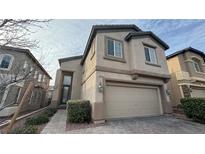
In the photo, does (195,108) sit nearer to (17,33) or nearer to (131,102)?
(131,102)

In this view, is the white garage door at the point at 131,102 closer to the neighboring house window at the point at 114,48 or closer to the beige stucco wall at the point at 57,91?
the neighboring house window at the point at 114,48

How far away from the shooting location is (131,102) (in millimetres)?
7078

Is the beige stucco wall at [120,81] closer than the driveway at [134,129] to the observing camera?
No

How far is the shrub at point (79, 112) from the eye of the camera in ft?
19.3

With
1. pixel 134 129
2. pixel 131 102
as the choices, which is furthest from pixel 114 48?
pixel 134 129

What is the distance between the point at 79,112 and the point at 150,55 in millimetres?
7168

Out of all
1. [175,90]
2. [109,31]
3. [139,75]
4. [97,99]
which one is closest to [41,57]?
[97,99]

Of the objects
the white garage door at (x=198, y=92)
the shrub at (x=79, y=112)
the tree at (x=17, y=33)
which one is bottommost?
the shrub at (x=79, y=112)

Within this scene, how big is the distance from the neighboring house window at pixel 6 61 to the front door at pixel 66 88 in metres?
5.69

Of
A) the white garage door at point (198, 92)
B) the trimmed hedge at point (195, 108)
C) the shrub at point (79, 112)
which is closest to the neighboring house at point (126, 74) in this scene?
the shrub at point (79, 112)

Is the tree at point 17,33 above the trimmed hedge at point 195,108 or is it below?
above

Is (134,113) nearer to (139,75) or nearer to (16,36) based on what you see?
(139,75)
